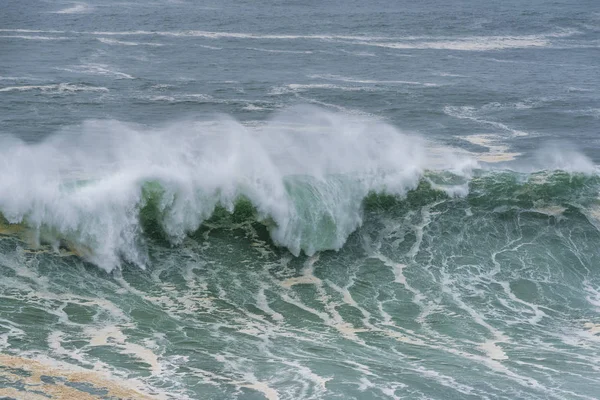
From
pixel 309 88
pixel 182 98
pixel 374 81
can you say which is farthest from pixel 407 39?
pixel 182 98

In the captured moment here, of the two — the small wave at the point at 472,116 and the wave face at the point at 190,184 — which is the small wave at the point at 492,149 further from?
the wave face at the point at 190,184

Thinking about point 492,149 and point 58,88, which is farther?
point 58,88

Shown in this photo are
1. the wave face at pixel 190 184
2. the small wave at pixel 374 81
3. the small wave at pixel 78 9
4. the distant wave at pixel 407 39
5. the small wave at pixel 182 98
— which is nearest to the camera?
the wave face at pixel 190 184

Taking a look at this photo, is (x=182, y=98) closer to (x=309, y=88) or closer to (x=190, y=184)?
(x=309, y=88)

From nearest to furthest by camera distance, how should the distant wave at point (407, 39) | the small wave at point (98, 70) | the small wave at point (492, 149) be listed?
the small wave at point (492, 149), the small wave at point (98, 70), the distant wave at point (407, 39)

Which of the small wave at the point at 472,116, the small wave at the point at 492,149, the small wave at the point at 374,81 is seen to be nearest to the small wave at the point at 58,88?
the small wave at the point at 374,81
